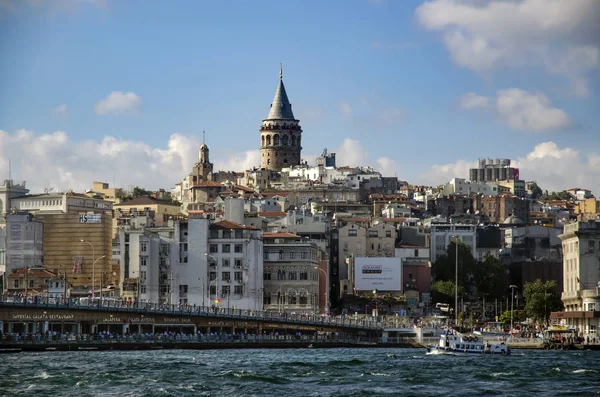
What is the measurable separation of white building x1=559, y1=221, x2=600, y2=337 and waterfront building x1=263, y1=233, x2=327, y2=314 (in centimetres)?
2565

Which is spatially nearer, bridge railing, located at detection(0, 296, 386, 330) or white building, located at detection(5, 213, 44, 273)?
bridge railing, located at detection(0, 296, 386, 330)

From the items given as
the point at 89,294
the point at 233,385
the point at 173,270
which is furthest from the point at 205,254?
the point at 233,385

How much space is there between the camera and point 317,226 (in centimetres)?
18675

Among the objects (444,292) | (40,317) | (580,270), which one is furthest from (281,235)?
(40,317)

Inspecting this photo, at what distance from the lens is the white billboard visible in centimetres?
17875

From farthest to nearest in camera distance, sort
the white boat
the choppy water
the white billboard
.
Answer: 1. the white billboard
2. the white boat
3. the choppy water

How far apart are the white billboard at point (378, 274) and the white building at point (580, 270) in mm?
18080

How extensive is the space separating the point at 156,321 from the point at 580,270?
49.5 m

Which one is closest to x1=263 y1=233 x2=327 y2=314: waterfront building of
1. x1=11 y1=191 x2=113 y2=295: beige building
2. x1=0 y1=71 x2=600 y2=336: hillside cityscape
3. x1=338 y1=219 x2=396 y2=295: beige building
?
x1=0 y1=71 x2=600 y2=336: hillside cityscape

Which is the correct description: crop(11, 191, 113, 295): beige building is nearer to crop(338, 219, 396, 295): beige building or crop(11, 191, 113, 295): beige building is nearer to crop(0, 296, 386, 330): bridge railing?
crop(338, 219, 396, 295): beige building

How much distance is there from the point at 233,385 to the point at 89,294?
83845 mm

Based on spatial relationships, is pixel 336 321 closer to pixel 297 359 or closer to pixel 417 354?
pixel 417 354

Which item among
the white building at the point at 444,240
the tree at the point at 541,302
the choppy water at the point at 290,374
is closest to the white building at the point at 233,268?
the tree at the point at 541,302

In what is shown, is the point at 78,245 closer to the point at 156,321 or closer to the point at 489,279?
the point at 156,321
